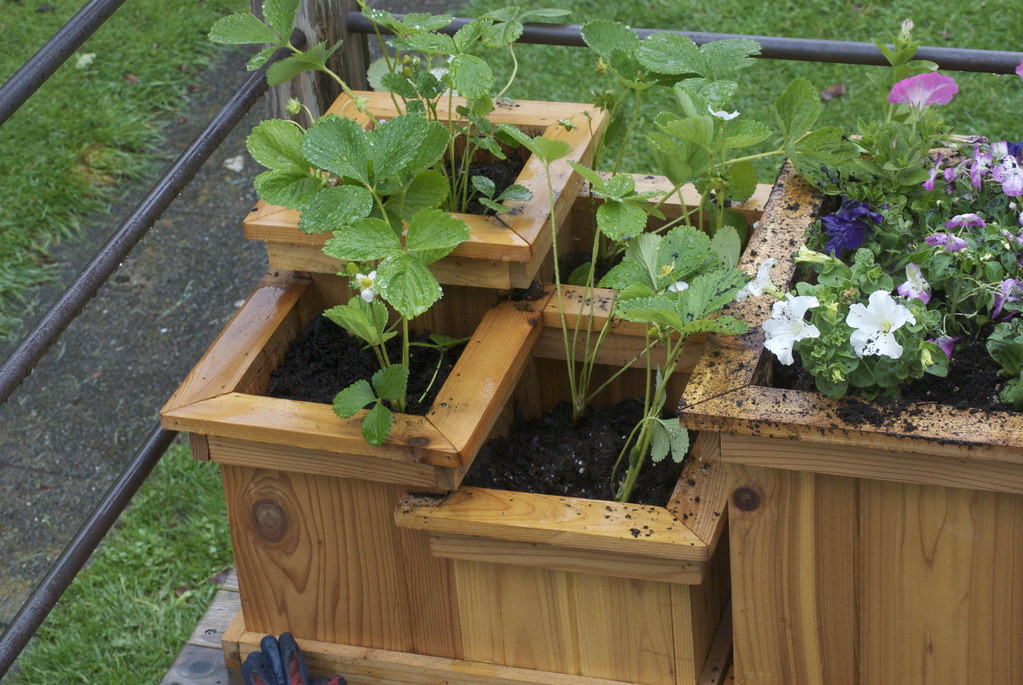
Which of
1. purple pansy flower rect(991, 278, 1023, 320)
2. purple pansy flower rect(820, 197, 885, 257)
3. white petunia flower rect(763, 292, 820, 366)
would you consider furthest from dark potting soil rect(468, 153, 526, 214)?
purple pansy flower rect(991, 278, 1023, 320)

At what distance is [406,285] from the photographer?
1.48 meters

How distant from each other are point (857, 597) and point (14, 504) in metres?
2.05

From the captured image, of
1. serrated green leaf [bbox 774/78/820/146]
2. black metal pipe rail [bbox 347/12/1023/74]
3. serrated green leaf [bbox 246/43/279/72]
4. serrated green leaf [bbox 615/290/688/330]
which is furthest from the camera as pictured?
black metal pipe rail [bbox 347/12/1023/74]

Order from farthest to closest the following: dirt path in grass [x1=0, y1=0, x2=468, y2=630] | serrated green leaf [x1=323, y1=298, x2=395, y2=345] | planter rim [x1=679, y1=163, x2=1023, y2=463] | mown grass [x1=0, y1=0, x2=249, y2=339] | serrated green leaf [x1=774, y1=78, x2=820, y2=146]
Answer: mown grass [x1=0, y1=0, x2=249, y2=339]
dirt path in grass [x1=0, y1=0, x2=468, y2=630]
serrated green leaf [x1=774, y1=78, x2=820, y2=146]
serrated green leaf [x1=323, y1=298, x2=395, y2=345]
planter rim [x1=679, y1=163, x2=1023, y2=463]

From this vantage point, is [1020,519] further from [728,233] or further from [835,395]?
[728,233]

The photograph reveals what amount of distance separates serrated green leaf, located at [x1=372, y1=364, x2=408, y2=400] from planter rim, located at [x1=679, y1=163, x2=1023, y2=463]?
14.1 inches

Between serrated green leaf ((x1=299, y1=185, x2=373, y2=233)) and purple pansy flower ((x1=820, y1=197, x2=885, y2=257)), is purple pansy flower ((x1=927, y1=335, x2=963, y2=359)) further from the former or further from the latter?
serrated green leaf ((x1=299, y1=185, x2=373, y2=233))

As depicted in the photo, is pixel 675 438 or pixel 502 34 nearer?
pixel 675 438

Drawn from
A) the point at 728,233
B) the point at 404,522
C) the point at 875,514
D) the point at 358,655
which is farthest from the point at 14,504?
the point at 875,514

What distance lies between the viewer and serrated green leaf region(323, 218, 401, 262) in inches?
59.0

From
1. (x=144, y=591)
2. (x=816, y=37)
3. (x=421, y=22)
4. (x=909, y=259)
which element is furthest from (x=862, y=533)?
(x=816, y=37)

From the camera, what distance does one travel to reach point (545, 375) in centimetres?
196

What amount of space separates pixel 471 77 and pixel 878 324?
0.61m

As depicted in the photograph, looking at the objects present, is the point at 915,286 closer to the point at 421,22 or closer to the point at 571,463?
the point at 571,463
